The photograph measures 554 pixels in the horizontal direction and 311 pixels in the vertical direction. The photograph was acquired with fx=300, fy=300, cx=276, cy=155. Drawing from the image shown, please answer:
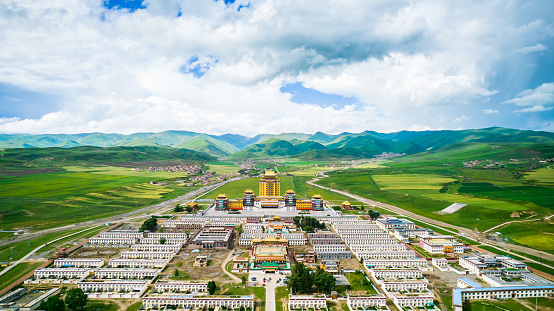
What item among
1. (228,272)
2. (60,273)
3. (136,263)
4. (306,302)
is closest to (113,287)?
(136,263)

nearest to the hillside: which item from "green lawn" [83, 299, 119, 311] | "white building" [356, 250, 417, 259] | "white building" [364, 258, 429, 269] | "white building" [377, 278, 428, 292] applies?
"green lawn" [83, 299, 119, 311]

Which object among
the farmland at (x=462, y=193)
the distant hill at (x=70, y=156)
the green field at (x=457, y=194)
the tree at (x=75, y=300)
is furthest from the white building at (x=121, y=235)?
the distant hill at (x=70, y=156)

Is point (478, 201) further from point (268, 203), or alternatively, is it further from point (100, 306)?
point (100, 306)

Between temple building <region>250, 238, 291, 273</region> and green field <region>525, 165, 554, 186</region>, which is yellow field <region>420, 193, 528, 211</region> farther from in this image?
temple building <region>250, 238, 291, 273</region>

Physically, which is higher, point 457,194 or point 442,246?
point 457,194

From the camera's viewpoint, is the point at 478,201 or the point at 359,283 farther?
the point at 478,201

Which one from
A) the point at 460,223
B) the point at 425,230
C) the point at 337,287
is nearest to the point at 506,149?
the point at 460,223

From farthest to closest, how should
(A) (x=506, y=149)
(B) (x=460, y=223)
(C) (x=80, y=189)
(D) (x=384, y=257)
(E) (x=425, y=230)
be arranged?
1. (A) (x=506, y=149)
2. (C) (x=80, y=189)
3. (B) (x=460, y=223)
4. (E) (x=425, y=230)
5. (D) (x=384, y=257)

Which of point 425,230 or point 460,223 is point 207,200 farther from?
point 460,223
